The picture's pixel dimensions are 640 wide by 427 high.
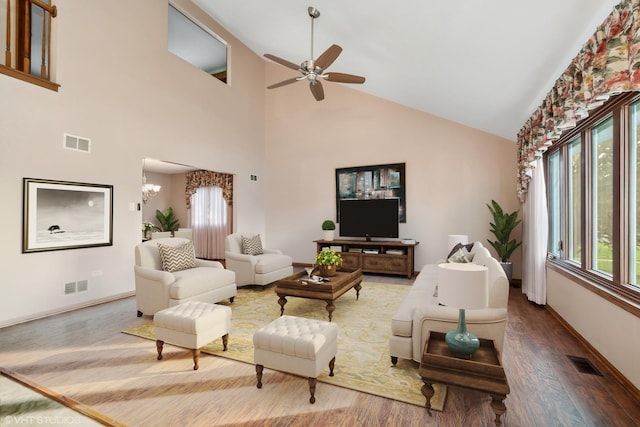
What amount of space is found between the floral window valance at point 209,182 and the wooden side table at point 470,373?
6.78 m

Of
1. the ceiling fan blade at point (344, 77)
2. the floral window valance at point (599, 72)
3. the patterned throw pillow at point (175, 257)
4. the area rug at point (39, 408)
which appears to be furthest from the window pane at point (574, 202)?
the patterned throw pillow at point (175, 257)

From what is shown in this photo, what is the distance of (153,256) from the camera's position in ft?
12.2

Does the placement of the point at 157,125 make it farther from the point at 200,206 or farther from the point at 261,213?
the point at 200,206

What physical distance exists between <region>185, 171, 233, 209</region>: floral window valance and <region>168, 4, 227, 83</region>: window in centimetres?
250

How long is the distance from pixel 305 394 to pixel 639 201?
2857 millimetres

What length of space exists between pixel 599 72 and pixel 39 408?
4.28 metres

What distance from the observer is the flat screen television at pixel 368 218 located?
590cm

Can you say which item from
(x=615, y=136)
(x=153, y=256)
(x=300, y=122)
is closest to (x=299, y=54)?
(x=300, y=122)

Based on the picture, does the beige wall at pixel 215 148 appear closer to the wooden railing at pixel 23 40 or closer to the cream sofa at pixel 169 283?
the wooden railing at pixel 23 40

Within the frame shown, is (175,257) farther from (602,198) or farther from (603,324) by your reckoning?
(602,198)

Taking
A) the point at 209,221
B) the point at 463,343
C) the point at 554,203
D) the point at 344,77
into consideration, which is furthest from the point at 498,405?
the point at 209,221

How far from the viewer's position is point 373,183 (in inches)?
248

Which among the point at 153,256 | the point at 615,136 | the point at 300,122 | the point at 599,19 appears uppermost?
the point at 300,122

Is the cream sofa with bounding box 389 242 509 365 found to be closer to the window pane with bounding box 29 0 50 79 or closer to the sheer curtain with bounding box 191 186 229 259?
the window pane with bounding box 29 0 50 79
